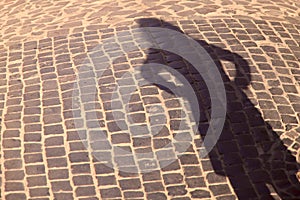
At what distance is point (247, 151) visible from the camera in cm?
718

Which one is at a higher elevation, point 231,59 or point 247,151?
point 231,59

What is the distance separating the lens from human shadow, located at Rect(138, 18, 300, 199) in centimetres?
688

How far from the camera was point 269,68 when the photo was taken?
27.0 ft

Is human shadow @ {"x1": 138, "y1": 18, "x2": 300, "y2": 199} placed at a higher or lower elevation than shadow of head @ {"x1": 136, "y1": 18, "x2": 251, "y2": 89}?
lower

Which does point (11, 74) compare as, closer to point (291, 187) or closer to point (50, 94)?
point (50, 94)

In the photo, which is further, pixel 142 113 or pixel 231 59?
pixel 231 59

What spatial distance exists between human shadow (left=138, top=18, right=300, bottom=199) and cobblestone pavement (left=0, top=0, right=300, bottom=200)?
0.01 m

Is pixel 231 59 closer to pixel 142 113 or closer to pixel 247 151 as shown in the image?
pixel 247 151

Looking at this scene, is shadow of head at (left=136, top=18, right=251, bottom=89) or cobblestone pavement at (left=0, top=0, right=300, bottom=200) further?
shadow of head at (left=136, top=18, right=251, bottom=89)

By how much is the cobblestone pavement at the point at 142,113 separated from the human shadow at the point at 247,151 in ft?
0.05

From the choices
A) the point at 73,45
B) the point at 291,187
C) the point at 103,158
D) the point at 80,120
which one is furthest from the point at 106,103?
the point at 291,187

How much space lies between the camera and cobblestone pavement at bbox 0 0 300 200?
6914 millimetres

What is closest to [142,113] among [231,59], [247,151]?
[247,151]

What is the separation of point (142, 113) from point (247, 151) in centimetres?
161
